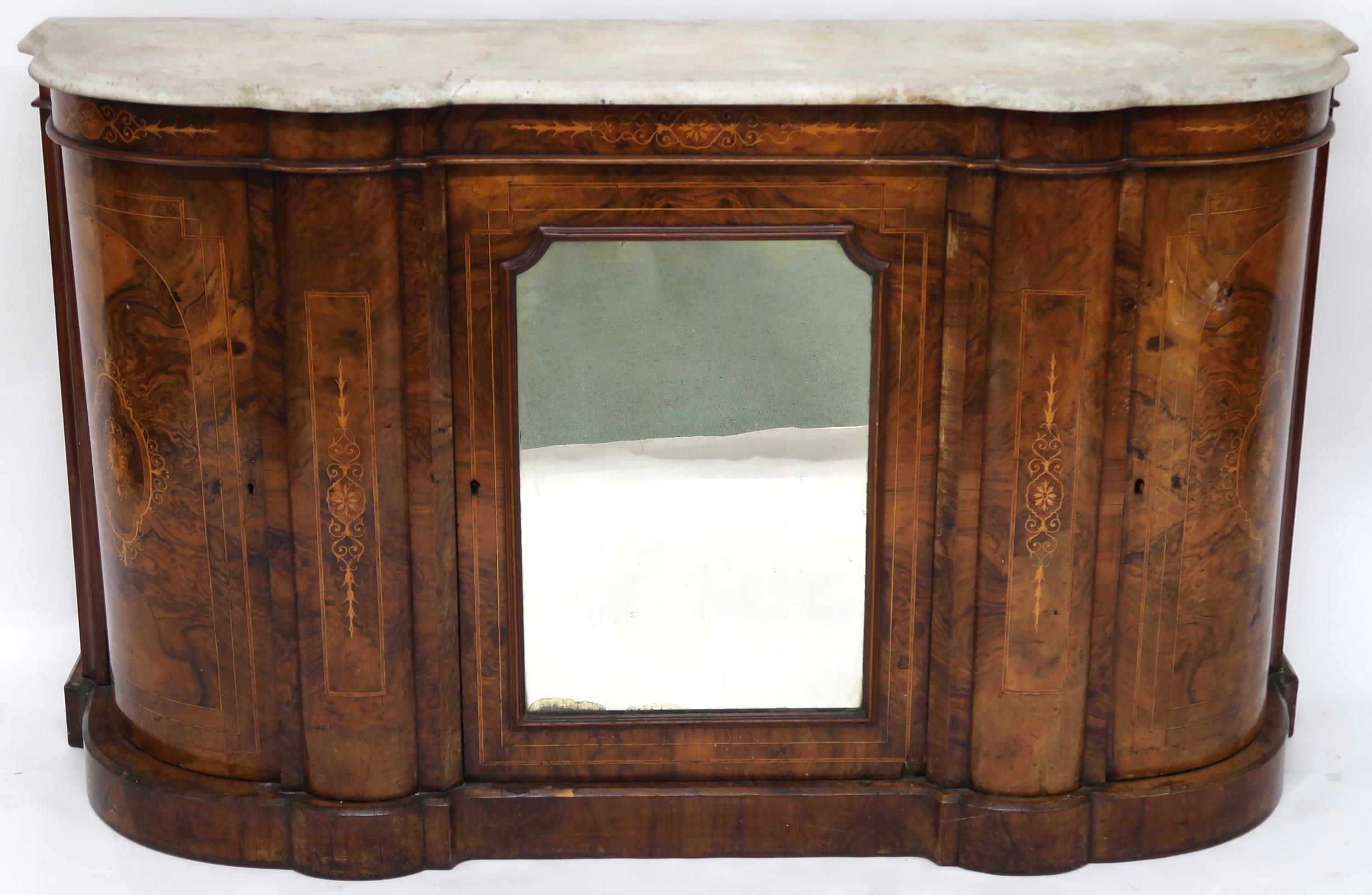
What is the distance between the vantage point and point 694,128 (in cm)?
351

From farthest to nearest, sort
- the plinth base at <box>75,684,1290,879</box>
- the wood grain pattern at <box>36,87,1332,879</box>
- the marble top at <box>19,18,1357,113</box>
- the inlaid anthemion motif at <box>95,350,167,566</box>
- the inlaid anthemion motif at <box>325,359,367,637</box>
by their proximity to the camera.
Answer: the plinth base at <box>75,684,1290,879</box> → the inlaid anthemion motif at <box>95,350,167,566</box> → the inlaid anthemion motif at <box>325,359,367,637</box> → the wood grain pattern at <box>36,87,1332,879</box> → the marble top at <box>19,18,1357,113</box>

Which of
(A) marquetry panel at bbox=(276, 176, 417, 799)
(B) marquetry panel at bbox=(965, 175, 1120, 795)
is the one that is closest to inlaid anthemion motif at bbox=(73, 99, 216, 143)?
(A) marquetry panel at bbox=(276, 176, 417, 799)

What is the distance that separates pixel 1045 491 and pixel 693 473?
58cm

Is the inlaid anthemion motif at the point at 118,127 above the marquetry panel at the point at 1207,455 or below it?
above

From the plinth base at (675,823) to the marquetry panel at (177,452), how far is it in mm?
104

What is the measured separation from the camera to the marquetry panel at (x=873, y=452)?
357cm

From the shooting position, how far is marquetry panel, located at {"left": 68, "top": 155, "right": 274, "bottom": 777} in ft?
11.8

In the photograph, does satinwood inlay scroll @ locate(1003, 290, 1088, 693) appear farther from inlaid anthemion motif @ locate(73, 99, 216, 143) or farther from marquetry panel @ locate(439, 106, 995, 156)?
inlaid anthemion motif @ locate(73, 99, 216, 143)

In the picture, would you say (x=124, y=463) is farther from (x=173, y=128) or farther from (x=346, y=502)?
(x=173, y=128)

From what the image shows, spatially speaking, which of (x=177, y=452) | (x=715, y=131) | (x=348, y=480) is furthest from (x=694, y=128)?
(x=177, y=452)

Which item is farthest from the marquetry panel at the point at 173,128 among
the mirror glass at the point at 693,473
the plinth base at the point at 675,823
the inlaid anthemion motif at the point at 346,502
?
the plinth base at the point at 675,823

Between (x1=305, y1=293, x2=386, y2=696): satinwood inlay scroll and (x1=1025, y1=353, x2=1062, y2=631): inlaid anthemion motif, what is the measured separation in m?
1.08

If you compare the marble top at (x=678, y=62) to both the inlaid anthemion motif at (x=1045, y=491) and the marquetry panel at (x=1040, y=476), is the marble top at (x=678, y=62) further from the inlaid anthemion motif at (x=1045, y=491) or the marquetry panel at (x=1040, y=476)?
the inlaid anthemion motif at (x=1045, y=491)

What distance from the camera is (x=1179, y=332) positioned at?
3.64 meters
